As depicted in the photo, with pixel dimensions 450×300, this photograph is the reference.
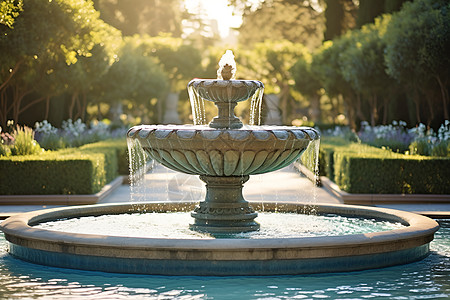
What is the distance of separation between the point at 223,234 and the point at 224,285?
8.12ft

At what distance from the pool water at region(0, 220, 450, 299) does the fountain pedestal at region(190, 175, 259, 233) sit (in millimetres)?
2354

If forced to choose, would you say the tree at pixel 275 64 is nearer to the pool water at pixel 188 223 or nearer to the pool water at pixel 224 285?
the pool water at pixel 188 223

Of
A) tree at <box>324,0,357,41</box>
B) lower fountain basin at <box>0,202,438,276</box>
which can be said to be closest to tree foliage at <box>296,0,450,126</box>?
tree at <box>324,0,357,41</box>

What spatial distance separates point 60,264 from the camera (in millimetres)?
9258

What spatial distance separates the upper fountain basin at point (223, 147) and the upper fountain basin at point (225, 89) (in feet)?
2.08

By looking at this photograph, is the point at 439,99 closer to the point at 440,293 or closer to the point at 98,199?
the point at 98,199

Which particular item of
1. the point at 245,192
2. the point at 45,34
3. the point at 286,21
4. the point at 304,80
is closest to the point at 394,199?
the point at 245,192

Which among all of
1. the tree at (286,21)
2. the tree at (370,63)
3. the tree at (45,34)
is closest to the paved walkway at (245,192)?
the tree at (45,34)

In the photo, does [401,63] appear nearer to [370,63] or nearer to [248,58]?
[370,63]

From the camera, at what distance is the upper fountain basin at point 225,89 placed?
10.8 metres

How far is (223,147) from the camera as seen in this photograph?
10.1 metres

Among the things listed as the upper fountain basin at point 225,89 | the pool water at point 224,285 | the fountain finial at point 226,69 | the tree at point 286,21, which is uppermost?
the tree at point 286,21

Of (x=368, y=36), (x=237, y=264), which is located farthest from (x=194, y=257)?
(x=368, y=36)

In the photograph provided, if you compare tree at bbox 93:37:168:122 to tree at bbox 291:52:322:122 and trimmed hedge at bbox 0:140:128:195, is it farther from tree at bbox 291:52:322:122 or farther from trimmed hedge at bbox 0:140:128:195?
trimmed hedge at bbox 0:140:128:195
